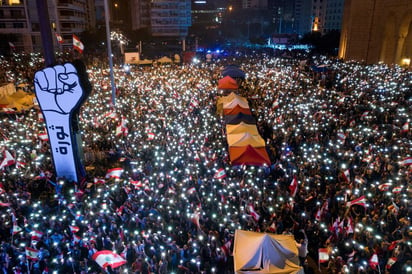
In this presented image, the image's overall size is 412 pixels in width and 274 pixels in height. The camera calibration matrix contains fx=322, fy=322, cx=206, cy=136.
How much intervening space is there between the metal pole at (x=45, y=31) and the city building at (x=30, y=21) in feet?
140

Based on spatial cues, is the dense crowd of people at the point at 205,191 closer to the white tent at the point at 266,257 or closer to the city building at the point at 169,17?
the white tent at the point at 266,257

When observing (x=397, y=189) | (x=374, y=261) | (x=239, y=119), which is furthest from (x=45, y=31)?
(x=397, y=189)

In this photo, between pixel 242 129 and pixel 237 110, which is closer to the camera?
pixel 242 129

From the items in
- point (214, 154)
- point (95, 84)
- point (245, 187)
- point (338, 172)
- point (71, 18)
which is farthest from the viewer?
point (71, 18)

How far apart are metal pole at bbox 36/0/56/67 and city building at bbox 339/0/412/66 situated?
3463 cm

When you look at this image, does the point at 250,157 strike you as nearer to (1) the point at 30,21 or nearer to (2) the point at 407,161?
(2) the point at 407,161

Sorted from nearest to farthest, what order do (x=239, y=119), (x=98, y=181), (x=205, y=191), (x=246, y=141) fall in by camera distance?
1. (x=205, y=191)
2. (x=98, y=181)
3. (x=246, y=141)
4. (x=239, y=119)

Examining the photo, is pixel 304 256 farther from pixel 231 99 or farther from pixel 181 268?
pixel 231 99

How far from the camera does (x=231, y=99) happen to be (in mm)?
20969

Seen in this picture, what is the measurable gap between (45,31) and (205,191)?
883cm

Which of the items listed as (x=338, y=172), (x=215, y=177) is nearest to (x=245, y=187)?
(x=215, y=177)

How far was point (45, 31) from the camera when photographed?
41.5 ft

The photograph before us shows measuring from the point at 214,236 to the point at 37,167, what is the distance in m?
8.67

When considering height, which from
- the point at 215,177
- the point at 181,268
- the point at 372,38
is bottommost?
the point at 181,268
